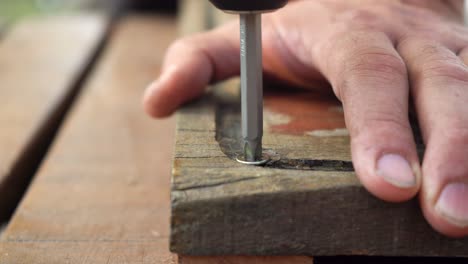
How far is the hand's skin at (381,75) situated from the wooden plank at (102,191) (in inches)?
4.0

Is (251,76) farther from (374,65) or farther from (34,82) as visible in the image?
(34,82)

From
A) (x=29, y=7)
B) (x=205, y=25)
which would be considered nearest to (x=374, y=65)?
(x=205, y=25)

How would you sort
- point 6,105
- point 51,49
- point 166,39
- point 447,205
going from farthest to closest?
1. point 166,39
2. point 51,49
3. point 6,105
4. point 447,205

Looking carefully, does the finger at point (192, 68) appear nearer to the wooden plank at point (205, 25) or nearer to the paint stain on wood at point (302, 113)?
the paint stain on wood at point (302, 113)

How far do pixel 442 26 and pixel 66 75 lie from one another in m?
0.75

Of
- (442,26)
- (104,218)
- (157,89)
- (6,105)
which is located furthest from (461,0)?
(6,105)

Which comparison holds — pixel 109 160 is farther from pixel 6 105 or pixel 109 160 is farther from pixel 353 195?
pixel 353 195

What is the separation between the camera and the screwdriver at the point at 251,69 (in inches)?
19.3

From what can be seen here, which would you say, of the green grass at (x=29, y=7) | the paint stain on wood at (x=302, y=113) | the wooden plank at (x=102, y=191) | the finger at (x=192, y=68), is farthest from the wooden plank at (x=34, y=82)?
the green grass at (x=29, y=7)

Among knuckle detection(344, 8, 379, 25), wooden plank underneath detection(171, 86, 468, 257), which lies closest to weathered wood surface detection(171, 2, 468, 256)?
wooden plank underneath detection(171, 86, 468, 257)

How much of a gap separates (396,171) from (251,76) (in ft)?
0.44

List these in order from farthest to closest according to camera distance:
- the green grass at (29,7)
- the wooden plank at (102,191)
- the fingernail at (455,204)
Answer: the green grass at (29,7) → the wooden plank at (102,191) → the fingernail at (455,204)

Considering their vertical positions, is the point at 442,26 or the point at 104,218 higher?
the point at 442,26

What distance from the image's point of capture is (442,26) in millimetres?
698
